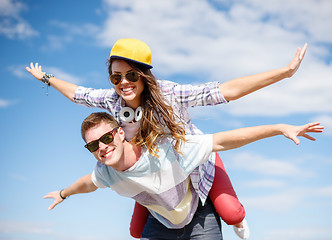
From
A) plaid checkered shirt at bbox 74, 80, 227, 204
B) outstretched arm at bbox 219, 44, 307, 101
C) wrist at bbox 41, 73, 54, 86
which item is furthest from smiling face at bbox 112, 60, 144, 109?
wrist at bbox 41, 73, 54, 86

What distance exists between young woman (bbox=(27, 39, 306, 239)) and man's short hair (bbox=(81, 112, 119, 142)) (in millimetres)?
246

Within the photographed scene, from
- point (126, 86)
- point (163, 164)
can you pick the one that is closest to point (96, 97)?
point (126, 86)

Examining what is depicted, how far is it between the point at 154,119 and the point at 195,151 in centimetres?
54

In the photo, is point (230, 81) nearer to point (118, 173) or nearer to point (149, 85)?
point (149, 85)

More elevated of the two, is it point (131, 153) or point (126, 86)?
point (126, 86)

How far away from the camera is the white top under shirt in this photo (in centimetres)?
390

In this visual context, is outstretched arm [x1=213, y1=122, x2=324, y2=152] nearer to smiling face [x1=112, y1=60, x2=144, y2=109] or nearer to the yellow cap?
smiling face [x1=112, y1=60, x2=144, y2=109]

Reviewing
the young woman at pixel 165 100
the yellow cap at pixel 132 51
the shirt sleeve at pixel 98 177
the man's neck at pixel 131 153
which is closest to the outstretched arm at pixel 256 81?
the young woman at pixel 165 100

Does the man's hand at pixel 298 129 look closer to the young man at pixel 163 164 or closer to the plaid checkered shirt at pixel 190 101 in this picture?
the young man at pixel 163 164

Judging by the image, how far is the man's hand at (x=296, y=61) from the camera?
4.03 meters

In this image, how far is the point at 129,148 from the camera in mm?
3949

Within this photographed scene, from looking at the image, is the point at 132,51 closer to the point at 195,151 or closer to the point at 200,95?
the point at 200,95

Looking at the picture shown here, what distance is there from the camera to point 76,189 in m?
4.70

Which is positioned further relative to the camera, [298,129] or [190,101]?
[190,101]
